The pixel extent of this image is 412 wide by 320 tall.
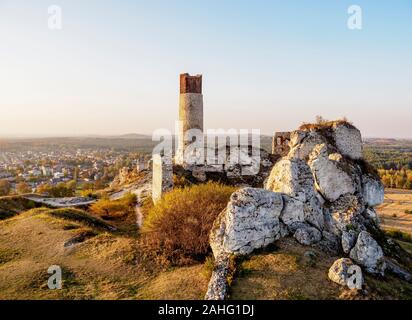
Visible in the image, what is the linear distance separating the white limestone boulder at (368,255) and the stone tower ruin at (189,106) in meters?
15.6

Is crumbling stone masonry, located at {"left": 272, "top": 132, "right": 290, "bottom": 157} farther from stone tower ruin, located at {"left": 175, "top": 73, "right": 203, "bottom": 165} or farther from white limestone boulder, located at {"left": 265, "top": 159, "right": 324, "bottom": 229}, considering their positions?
white limestone boulder, located at {"left": 265, "top": 159, "right": 324, "bottom": 229}

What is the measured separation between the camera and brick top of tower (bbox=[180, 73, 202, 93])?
2453 cm

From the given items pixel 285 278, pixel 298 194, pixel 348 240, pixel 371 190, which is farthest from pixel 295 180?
pixel 371 190

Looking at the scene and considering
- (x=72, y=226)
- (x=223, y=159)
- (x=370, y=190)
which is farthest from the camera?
(x=223, y=159)

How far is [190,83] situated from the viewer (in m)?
24.6

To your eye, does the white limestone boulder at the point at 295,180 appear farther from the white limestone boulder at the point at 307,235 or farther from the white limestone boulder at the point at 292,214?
the white limestone boulder at the point at 307,235

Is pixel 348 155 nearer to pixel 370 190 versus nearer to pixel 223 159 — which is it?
pixel 370 190

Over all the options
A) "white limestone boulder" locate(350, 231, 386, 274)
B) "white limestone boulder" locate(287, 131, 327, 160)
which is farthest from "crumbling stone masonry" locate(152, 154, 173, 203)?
"white limestone boulder" locate(350, 231, 386, 274)

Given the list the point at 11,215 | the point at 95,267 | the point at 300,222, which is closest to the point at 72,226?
the point at 95,267

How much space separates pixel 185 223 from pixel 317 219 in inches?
166

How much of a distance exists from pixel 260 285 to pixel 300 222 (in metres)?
3.00
